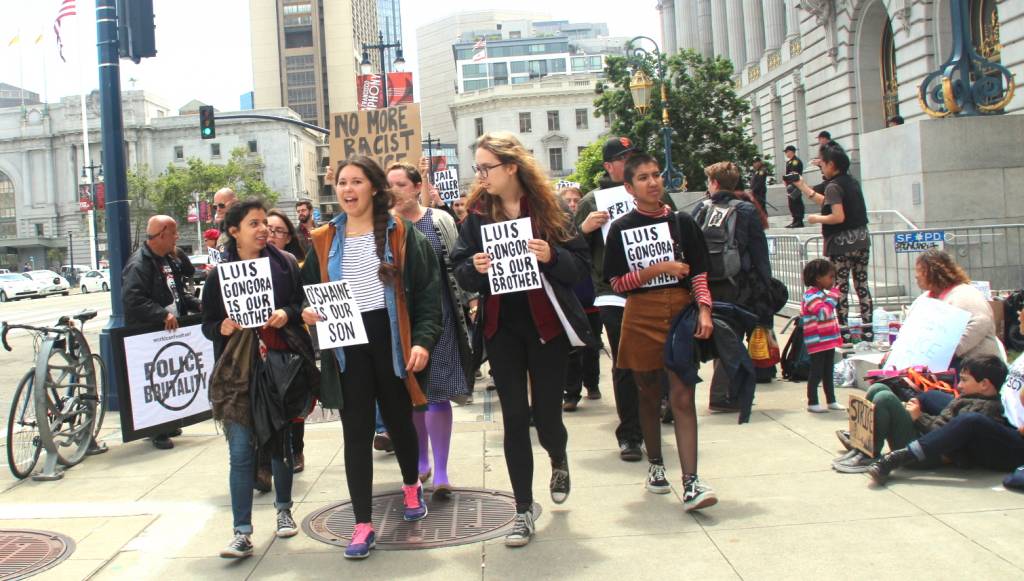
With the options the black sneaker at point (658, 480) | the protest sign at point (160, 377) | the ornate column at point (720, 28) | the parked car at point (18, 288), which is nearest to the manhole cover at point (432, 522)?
the black sneaker at point (658, 480)

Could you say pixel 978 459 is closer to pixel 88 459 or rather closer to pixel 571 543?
pixel 571 543

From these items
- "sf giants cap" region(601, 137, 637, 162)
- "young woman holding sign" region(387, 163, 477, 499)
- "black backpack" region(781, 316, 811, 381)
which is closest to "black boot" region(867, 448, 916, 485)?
"young woman holding sign" region(387, 163, 477, 499)

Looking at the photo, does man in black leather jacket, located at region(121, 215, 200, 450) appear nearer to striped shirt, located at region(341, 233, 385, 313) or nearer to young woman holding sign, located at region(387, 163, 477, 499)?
young woman holding sign, located at region(387, 163, 477, 499)

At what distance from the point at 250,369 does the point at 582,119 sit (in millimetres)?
98946

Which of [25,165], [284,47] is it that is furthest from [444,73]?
[25,165]

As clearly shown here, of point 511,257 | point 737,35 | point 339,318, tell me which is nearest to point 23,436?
point 339,318

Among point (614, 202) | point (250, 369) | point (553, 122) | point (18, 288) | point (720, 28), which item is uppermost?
point (553, 122)

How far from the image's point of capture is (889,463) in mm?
5676

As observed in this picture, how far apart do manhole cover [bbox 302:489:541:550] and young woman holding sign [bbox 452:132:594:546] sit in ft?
1.24

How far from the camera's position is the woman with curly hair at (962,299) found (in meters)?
6.61

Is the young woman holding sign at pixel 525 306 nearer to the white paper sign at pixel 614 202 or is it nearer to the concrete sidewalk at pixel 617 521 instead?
the concrete sidewalk at pixel 617 521

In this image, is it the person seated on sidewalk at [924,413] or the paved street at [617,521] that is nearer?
the paved street at [617,521]

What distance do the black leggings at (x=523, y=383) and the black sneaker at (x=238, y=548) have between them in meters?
1.40

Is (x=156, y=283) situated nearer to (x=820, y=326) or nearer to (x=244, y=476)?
(x=244, y=476)
